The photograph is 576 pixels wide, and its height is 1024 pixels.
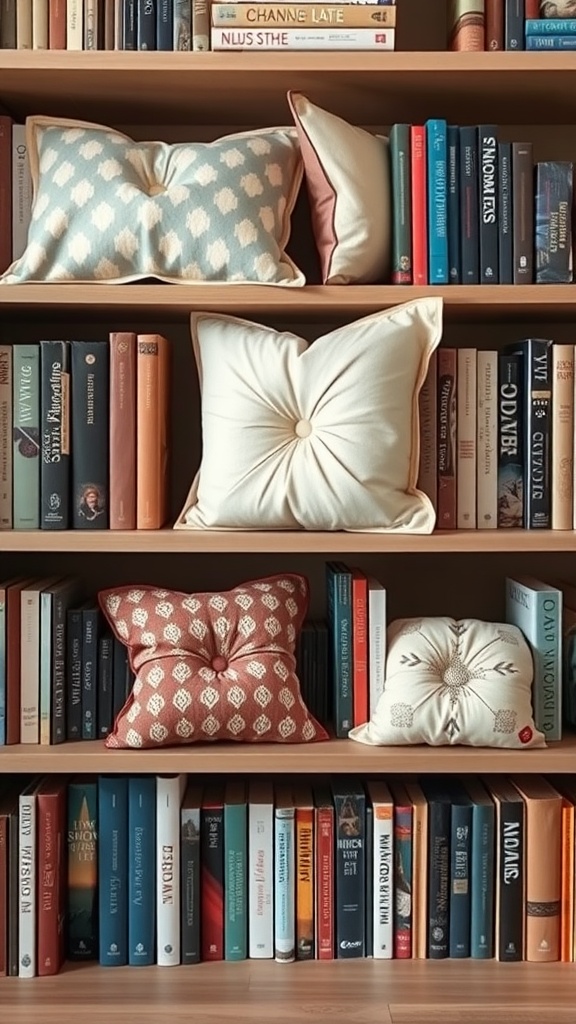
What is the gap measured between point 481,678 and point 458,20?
Answer: 96cm

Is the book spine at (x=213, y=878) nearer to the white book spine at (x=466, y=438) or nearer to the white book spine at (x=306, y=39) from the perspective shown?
the white book spine at (x=466, y=438)

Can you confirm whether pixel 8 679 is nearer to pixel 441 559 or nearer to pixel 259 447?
pixel 259 447

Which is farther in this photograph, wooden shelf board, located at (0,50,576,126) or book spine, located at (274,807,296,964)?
book spine, located at (274,807,296,964)

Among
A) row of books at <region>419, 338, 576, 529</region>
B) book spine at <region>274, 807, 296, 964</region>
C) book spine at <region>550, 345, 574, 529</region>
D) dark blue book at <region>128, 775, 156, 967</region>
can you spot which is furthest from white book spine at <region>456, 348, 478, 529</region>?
dark blue book at <region>128, 775, 156, 967</region>

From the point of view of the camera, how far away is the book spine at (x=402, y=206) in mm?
1589

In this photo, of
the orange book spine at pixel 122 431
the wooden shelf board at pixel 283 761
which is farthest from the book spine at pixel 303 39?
the wooden shelf board at pixel 283 761

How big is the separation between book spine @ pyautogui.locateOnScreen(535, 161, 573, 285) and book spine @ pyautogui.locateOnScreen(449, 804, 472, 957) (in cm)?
80

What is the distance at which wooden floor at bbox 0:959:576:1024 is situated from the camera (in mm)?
1483

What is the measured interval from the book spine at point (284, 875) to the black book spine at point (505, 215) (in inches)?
33.7

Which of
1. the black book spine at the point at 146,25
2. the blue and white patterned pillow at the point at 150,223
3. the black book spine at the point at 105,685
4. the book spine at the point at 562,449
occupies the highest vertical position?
the black book spine at the point at 146,25

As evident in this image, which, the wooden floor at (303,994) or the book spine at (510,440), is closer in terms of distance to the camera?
the wooden floor at (303,994)

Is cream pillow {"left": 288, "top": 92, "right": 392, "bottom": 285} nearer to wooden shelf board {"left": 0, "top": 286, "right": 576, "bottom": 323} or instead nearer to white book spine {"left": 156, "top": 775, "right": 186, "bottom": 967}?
wooden shelf board {"left": 0, "top": 286, "right": 576, "bottom": 323}

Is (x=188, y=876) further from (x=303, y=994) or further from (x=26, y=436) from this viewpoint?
(x=26, y=436)

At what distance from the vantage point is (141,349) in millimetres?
1583
